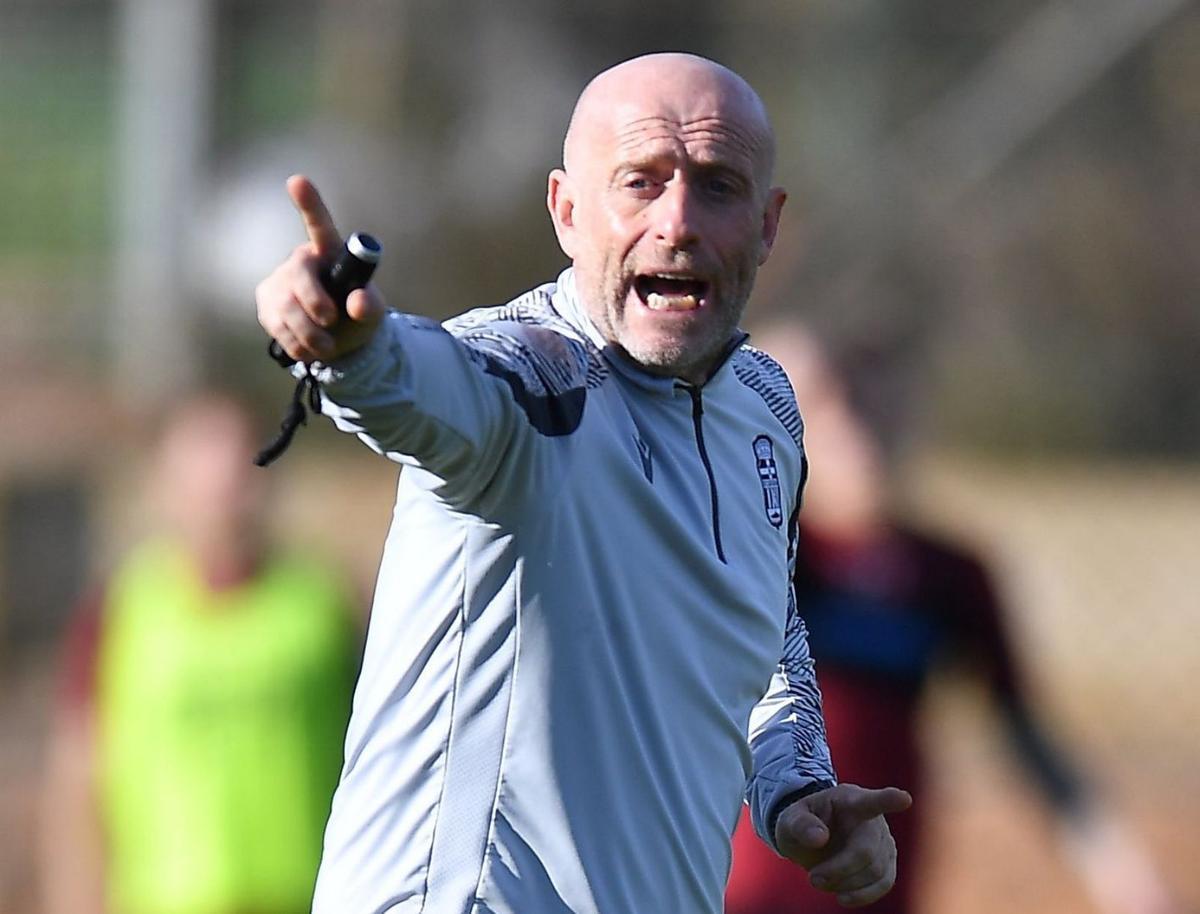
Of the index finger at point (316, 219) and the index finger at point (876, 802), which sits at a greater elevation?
the index finger at point (316, 219)

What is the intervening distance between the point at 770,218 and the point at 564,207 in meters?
0.30

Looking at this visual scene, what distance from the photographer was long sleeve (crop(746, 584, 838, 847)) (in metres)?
3.33

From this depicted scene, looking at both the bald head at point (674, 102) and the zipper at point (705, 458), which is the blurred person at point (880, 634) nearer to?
the zipper at point (705, 458)

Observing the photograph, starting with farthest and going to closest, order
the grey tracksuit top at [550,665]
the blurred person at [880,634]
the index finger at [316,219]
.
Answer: the blurred person at [880,634], the grey tracksuit top at [550,665], the index finger at [316,219]

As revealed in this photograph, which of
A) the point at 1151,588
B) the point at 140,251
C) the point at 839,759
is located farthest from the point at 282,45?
the point at 839,759

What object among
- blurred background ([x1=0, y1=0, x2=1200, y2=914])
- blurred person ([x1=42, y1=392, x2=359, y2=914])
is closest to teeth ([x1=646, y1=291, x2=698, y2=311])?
blurred person ([x1=42, y1=392, x2=359, y2=914])

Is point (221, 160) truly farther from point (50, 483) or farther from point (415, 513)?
point (415, 513)

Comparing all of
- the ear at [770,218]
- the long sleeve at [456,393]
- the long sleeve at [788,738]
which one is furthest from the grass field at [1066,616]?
the long sleeve at [456,393]

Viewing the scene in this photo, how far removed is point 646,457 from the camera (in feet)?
9.86

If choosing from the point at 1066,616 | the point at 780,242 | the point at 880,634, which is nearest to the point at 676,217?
the point at 880,634

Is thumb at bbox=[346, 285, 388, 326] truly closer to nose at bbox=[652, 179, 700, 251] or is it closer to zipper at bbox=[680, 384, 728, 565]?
nose at bbox=[652, 179, 700, 251]

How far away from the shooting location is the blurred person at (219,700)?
6.19 meters

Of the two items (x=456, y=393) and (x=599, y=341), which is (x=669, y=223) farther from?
(x=456, y=393)

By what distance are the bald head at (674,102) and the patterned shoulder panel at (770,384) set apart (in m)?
0.37
